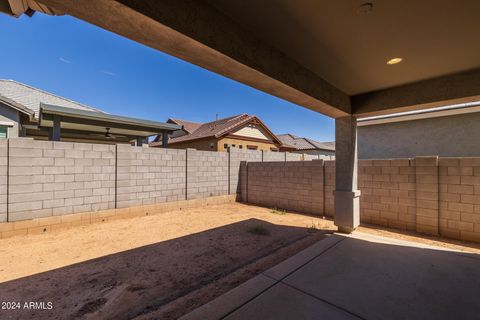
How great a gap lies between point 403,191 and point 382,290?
401 cm

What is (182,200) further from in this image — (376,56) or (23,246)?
(376,56)

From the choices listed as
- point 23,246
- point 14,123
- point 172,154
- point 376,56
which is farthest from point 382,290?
point 14,123

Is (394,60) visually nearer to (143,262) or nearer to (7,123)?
(143,262)

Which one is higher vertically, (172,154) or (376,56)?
(376,56)

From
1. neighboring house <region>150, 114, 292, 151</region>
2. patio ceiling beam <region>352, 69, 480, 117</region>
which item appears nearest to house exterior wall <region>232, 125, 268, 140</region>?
neighboring house <region>150, 114, 292, 151</region>

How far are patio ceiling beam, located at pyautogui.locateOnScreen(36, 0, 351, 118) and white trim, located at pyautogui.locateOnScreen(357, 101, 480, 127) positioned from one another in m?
8.47

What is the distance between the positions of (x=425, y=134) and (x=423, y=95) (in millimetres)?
7548

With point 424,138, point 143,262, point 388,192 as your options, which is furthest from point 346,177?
point 424,138

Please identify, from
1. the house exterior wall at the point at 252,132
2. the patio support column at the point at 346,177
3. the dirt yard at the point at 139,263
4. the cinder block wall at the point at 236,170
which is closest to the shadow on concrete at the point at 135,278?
the dirt yard at the point at 139,263

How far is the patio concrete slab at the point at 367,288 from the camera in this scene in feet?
7.20

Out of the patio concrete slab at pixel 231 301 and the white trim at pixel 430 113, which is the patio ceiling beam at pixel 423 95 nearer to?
the patio concrete slab at pixel 231 301

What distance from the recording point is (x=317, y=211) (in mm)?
7453

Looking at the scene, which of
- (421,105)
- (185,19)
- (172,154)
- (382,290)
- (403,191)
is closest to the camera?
(185,19)

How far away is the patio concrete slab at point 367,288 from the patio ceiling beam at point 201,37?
108 inches
